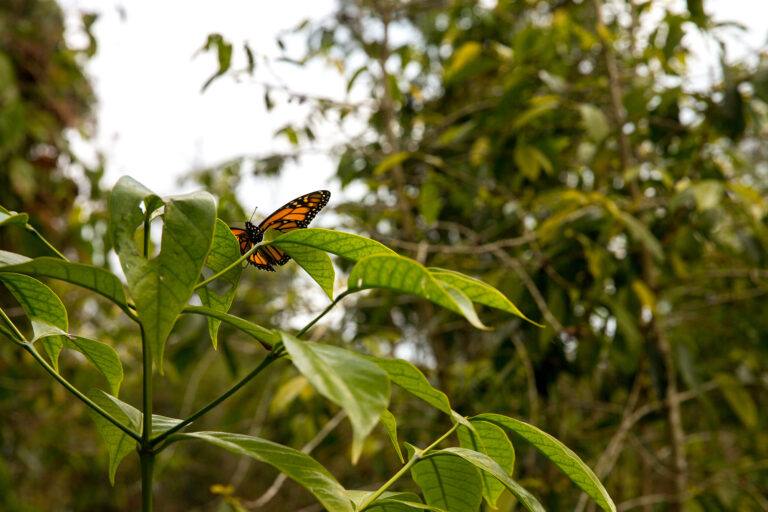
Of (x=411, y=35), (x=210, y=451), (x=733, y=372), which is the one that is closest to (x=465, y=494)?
(x=733, y=372)

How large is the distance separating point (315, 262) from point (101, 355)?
0.69ft

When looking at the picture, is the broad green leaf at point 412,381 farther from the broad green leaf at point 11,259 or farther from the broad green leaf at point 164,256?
the broad green leaf at point 11,259

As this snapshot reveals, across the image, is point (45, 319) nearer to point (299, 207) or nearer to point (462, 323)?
point (299, 207)

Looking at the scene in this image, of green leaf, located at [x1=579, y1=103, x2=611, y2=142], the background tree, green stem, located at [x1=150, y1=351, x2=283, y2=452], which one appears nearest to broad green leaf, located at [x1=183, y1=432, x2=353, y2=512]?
green stem, located at [x1=150, y1=351, x2=283, y2=452]

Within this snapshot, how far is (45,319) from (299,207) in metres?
0.40

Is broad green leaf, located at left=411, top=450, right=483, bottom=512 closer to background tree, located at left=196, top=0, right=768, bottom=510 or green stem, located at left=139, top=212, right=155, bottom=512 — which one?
green stem, located at left=139, top=212, right=155, bottom=512

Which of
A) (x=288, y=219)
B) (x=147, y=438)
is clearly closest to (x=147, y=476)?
(x=147, y=438)

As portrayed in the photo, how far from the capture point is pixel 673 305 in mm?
1888

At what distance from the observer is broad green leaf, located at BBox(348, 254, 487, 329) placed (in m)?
0.38

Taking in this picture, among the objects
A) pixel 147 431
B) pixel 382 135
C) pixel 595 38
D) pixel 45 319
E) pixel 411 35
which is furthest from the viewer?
pixel 411 35

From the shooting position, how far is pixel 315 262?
1.68 feet

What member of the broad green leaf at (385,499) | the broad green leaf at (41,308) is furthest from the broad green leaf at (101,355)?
the broad green leaf at (385,499)

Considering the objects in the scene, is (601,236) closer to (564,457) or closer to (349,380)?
(564,457)

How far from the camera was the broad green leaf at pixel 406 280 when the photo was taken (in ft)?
1.25
